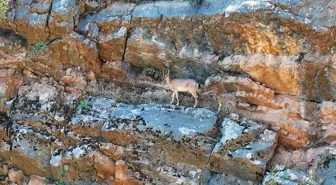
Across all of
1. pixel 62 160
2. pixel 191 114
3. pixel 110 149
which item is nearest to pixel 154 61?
pixel 191 114

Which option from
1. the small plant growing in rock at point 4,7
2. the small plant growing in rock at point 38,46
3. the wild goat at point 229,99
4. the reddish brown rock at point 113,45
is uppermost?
the small plant growing in rock at point 4,7

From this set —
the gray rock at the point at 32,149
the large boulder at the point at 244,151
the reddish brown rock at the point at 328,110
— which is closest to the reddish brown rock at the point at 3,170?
the gray rock at the point at 32,149

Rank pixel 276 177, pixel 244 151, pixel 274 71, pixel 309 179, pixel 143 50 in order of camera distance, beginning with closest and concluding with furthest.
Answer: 1. pixel 309 179
2. pixel 276 177
3. pixel 244 151
4. pixel 274 71
5. pixel 143 50

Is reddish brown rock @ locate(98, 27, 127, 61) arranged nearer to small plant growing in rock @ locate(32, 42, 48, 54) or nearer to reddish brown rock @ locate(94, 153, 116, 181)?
small plant growing in rock @ locate(32, 42, 48, 54)

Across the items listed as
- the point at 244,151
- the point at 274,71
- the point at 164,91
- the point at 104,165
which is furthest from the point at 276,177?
the point at 104,165

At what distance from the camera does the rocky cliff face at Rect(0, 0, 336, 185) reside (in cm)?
913

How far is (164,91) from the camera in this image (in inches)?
416

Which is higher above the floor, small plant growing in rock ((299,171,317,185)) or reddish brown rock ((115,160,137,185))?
small plant growing in rock ((299,171,317,185))

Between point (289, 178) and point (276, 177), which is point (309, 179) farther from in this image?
point (276, 177)

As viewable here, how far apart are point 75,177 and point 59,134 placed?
1.04 m

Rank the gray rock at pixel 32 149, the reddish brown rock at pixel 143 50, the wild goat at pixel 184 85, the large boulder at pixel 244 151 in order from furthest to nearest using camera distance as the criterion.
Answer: the gray rock at pixel 32 149, the reddish brown rock at pixel 143 50, the wild goat at pixel 184 85, the large boulder at pixel 244 151

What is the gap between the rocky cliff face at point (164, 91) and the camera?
9.13 metres

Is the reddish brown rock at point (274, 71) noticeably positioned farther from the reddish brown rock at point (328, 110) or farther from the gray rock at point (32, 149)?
the gray rock at point (32, 149)

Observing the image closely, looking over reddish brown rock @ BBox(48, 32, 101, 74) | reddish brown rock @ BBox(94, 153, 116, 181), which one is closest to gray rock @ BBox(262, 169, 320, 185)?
reddish brown rock @ BBox(94, 153, 116, 181)
